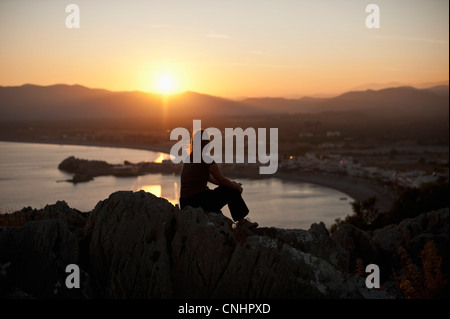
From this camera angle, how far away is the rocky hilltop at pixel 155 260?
448cm

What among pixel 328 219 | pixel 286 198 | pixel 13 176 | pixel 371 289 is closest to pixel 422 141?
pixel 286 198

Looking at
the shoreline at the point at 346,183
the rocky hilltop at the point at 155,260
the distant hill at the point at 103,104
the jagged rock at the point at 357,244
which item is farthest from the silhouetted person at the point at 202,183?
the distant hill at the point at 103,104

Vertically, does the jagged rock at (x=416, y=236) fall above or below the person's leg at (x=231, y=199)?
below

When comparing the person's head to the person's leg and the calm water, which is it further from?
the calm water

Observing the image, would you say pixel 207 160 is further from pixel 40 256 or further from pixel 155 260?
pixel 40 256

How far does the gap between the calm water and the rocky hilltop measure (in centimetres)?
2467

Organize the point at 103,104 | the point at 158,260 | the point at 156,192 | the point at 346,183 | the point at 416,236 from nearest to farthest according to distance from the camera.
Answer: the point at 158,260
the point at 416,236
the point at 156,192
the point at 346,183
the point at 103,104

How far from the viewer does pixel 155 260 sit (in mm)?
4680

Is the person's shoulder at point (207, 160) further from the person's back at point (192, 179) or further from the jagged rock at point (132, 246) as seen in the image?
the jagged rock at point (132, 246)

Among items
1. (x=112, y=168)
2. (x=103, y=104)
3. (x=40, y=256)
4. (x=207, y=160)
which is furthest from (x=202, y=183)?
(x=103, y=104)

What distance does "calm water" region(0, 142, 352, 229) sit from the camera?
34206 millimetres

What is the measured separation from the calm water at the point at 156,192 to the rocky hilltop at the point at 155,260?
80.9 feet

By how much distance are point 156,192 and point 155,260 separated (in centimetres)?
3730

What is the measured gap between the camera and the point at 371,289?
4.93 meters
